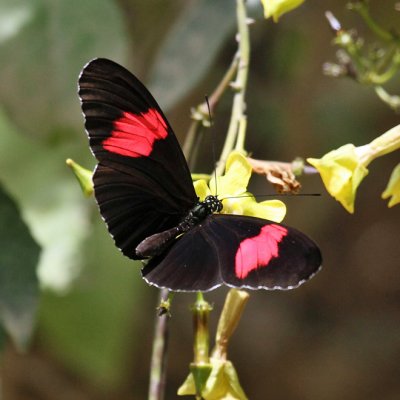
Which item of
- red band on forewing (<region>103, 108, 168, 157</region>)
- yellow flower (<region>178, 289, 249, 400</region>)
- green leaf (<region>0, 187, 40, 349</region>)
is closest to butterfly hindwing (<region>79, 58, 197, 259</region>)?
red band on forewing (<region>103, 108, 168, 157</region>)

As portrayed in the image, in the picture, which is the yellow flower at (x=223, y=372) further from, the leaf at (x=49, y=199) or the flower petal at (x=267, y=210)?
the leaf at (x=49, y=199)

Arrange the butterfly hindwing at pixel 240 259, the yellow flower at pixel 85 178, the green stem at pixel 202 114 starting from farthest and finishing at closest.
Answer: the green stem at pixel 202 114
the yellow flower at pixel 85 178
the butterfly hindwing at pixel 240 259

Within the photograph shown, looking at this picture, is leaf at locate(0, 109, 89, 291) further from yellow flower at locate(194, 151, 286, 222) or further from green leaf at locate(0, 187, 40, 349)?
yellow flower at locate(194, 151, 286, 222)

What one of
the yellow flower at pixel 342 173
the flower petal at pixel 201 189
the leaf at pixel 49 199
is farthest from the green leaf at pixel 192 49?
the yellow flower at pixel 342 173

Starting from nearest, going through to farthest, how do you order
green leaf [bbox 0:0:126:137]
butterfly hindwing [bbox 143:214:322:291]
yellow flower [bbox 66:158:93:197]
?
butterfly hindwing [bbox 143:214:322:291] < yellow flower [bbox 66:158:93:197] < green leaf [bbox 0:0:126:137]

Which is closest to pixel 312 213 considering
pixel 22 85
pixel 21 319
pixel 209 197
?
pixel 22 85

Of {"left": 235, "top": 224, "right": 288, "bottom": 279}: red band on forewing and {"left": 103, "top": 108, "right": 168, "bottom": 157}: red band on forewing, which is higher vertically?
{"left": 103, "top": 108, "right": 168, "bottom": 157}: red band on forewing

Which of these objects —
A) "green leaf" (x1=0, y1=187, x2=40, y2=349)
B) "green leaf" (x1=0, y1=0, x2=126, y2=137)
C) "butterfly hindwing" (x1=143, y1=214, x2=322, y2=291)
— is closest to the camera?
"butterfly hindwing" (x1=143, y1=214, x2=322, y2=291)
